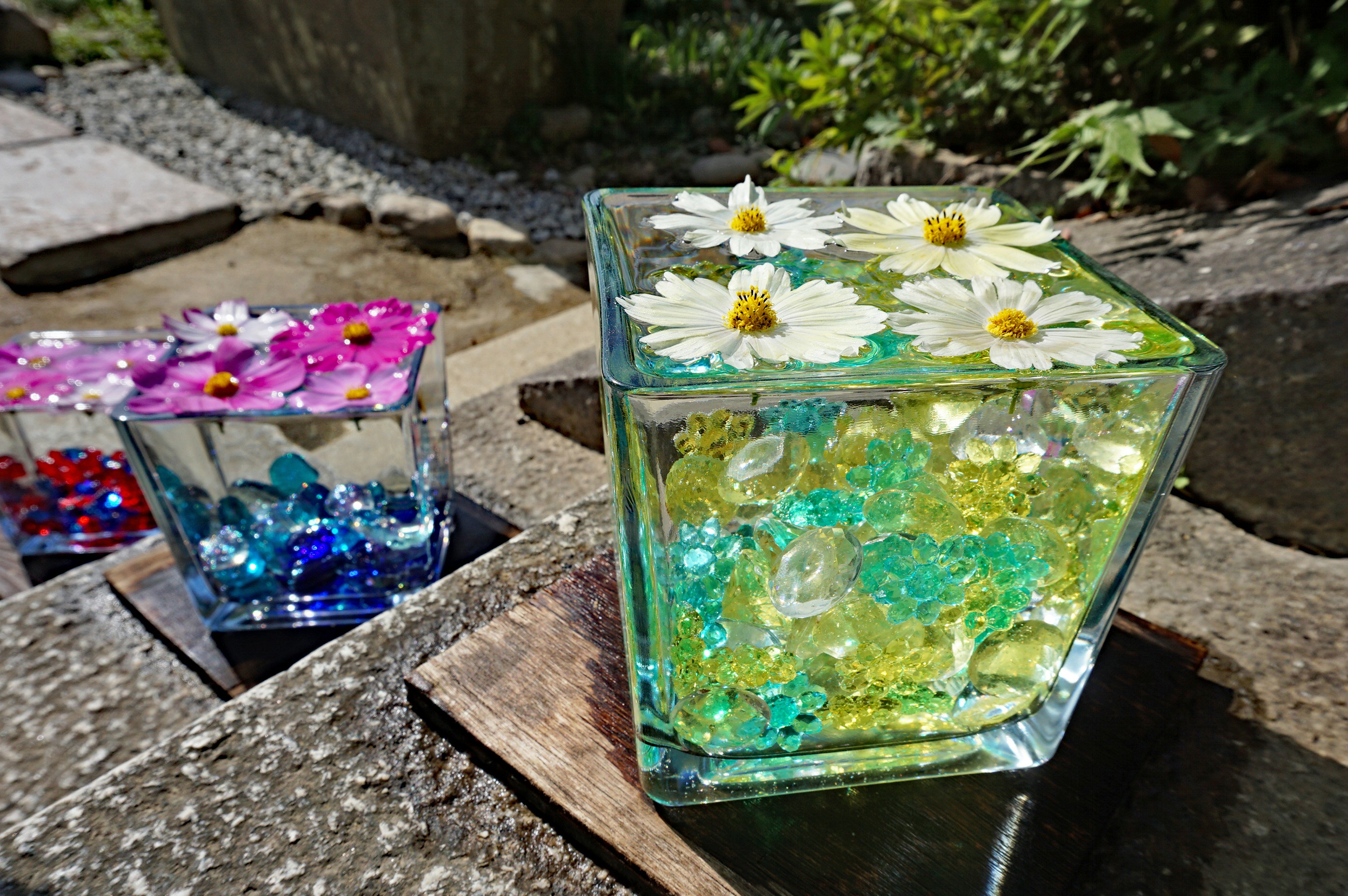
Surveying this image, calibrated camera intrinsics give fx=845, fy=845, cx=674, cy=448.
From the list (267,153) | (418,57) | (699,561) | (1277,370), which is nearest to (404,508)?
(699,561)

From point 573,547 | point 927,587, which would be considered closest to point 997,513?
point 927,587

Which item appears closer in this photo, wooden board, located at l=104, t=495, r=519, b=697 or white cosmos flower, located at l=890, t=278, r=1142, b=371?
white cosmos flower, located at l=890, t=278, r=1142, b=371

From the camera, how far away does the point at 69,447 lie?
4.92 ft

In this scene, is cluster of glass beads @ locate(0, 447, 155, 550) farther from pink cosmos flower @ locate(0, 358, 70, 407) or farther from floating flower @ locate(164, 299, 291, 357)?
floating flower @ locate(164, 299, 291, 357)

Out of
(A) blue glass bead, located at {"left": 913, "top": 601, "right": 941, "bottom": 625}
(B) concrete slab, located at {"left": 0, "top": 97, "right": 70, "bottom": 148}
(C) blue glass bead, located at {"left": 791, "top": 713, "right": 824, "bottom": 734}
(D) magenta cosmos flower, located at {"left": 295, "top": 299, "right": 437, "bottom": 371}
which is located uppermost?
(D) magenta cosmos flower, located at {"left": 295, "top": 299, "right": 437, "bottom": 371}

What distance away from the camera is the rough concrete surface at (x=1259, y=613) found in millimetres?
959

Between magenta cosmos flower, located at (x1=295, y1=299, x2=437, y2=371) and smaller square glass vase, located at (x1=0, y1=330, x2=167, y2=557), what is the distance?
483 millimetres

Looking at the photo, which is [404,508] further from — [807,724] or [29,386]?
[29,386]

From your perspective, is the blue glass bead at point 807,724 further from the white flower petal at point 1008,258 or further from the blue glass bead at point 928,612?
the white flower petal at point 1008,258

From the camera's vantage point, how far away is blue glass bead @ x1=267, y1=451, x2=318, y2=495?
110 centimetres

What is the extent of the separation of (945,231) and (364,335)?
2.51 ft

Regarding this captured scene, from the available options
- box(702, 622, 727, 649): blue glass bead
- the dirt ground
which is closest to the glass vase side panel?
box(702, 622, 727, 649): blue glass bead

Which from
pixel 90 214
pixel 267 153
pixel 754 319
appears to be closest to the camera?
pixel 754 319

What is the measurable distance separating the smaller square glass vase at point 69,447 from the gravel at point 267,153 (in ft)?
8.59
